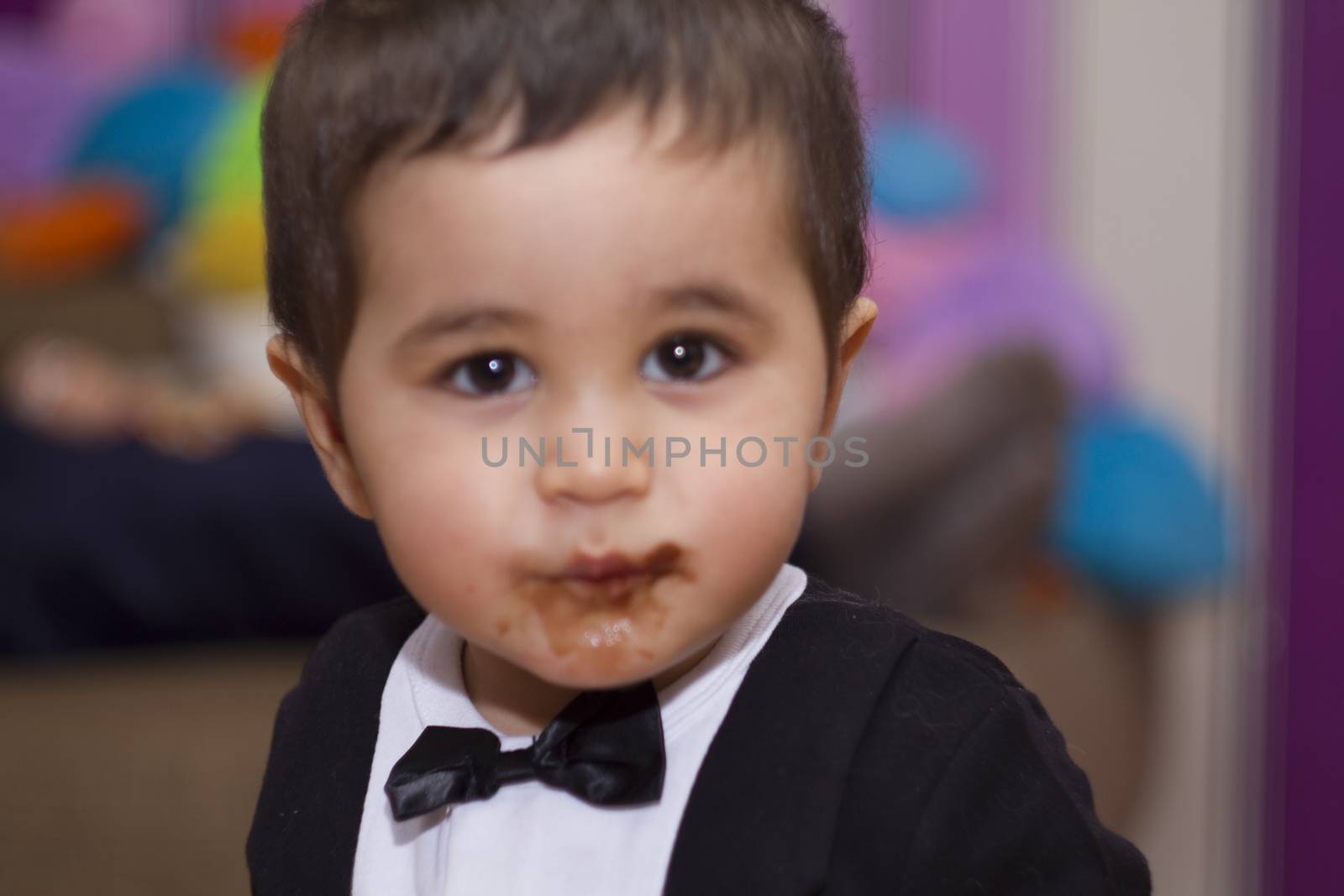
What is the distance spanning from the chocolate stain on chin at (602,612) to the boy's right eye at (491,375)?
0.07 metres

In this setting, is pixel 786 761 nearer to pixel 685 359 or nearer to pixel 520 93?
pixel 685 359

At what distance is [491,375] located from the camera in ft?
1.74

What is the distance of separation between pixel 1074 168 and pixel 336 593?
1.56 m

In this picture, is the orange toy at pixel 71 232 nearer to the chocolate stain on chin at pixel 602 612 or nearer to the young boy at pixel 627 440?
the young boy at pixel 627 440

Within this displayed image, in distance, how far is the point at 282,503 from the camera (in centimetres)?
142

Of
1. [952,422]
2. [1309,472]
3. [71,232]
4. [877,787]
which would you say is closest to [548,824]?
[877,787]

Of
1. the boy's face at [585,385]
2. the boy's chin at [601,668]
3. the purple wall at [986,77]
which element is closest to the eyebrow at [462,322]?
the boy's face at [585,385]

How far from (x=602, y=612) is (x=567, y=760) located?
79 mm

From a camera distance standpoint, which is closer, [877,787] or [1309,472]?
[877,787]

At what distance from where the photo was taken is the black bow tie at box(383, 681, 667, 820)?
57 cm

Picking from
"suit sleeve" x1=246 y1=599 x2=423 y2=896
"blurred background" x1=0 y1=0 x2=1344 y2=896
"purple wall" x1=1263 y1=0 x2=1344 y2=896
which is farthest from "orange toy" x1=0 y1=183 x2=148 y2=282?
"suit sleeve" x1=246 y1=599 x2=423 y2=896

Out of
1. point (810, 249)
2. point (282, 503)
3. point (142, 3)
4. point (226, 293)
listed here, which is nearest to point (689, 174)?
point (810, 249)

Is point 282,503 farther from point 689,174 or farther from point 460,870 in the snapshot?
point 689,174

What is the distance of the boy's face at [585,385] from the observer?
1.65 ft
